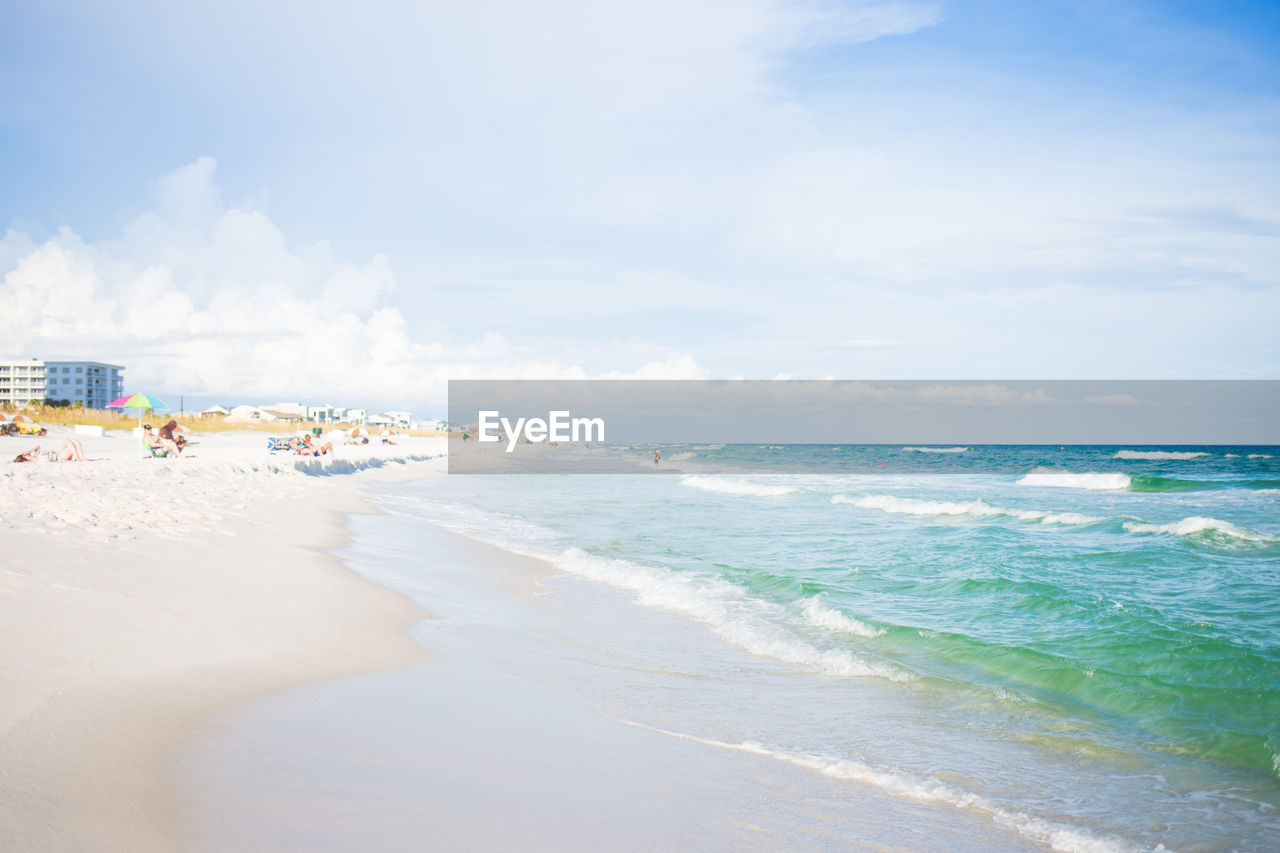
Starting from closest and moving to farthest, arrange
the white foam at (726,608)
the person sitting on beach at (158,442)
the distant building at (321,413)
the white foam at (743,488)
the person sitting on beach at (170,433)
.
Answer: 1. the white foam at (726,608)
2. the person sitting on beach at (158,442)
3. the person sitting on beach at (170,433)
4. the white foam at (743,488)
5. the distant building at (321,413)

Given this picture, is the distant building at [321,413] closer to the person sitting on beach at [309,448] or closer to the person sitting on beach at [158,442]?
the person sitting on beach at [309,448]

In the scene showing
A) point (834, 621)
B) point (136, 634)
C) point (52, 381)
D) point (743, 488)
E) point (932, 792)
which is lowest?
A: point (743, 488)

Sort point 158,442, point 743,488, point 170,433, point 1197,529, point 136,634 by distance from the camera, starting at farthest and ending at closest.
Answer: point 743,488 < point 170,433 < point 158,442 < point 1197,529 < point 136,634

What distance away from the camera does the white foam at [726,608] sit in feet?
26.9

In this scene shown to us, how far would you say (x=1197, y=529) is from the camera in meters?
17.8

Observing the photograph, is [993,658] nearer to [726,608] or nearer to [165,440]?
[726,608]

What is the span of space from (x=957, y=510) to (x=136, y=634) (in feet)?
75.5

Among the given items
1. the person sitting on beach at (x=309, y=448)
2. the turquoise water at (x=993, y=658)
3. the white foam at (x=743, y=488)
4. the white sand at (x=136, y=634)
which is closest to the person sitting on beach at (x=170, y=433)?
the person sitting on beach at (x=309, y=448)

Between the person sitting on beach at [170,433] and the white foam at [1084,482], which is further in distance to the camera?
the white foam at [1084,482]

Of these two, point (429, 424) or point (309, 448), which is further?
point (429, 424)

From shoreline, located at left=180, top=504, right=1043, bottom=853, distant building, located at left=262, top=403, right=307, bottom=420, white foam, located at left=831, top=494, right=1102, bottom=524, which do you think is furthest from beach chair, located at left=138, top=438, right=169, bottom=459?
distant building, located at left=262, top=403, right=307, bottom=420

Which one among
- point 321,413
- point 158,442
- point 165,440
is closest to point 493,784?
point 158,442

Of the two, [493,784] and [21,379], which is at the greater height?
[21,379]

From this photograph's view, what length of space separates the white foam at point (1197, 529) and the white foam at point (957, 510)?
1.49 metres
